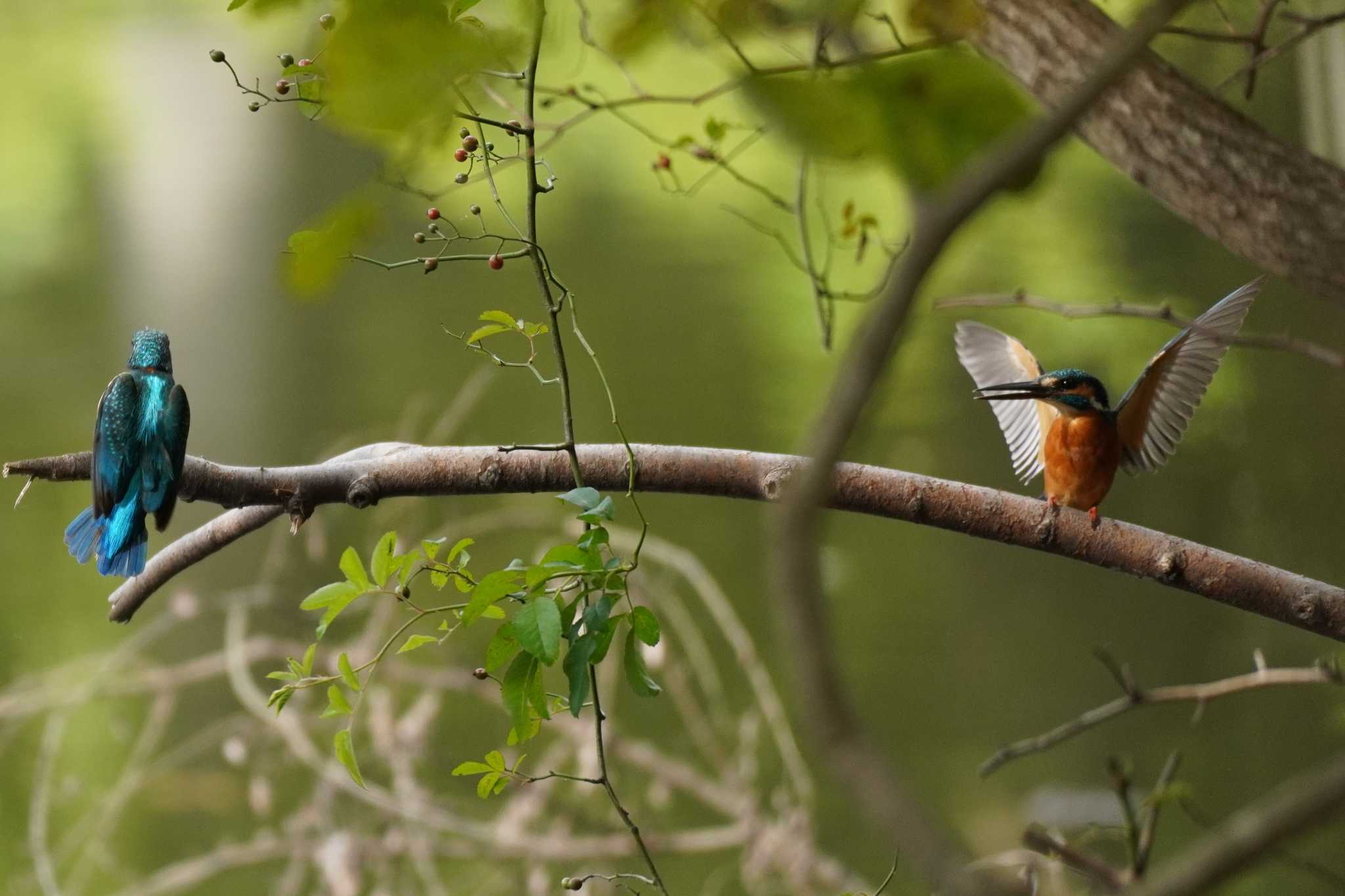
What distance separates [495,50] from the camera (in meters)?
0.31

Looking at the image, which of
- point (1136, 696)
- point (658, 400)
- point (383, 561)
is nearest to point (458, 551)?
point (383, 561)

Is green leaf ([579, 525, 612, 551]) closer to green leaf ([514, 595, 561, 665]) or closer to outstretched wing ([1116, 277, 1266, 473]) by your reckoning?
green leaf ([514, 595, 561, 665])

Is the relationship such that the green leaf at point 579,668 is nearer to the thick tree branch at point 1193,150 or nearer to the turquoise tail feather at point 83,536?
the turquoise tail feather at point 83,536

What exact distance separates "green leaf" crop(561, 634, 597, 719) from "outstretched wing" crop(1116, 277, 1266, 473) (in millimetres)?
447

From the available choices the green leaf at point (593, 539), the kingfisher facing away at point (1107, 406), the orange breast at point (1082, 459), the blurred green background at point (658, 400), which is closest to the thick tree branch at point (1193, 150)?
the kingfisher facing away at point (1107, 406)

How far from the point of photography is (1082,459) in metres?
0.78

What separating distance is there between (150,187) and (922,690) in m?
1.75

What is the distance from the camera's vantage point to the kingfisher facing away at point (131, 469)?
0.59 m

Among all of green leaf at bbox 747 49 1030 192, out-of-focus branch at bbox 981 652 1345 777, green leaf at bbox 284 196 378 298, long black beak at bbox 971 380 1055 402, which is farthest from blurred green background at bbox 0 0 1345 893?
green leaf at bbox 747 49 1030 192

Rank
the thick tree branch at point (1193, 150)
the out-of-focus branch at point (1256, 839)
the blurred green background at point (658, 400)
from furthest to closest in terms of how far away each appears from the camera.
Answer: the blurred green background at point (658, 400) < the thick tree branch at point (1193, 150) < the out-of-focus branch at point (1256, 839)

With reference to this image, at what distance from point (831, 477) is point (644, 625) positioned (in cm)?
28

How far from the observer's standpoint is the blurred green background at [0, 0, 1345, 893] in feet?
6.59

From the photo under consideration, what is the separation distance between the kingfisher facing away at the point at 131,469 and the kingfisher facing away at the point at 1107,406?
483mm

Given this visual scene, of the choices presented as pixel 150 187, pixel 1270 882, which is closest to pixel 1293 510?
pixel 1270 882
